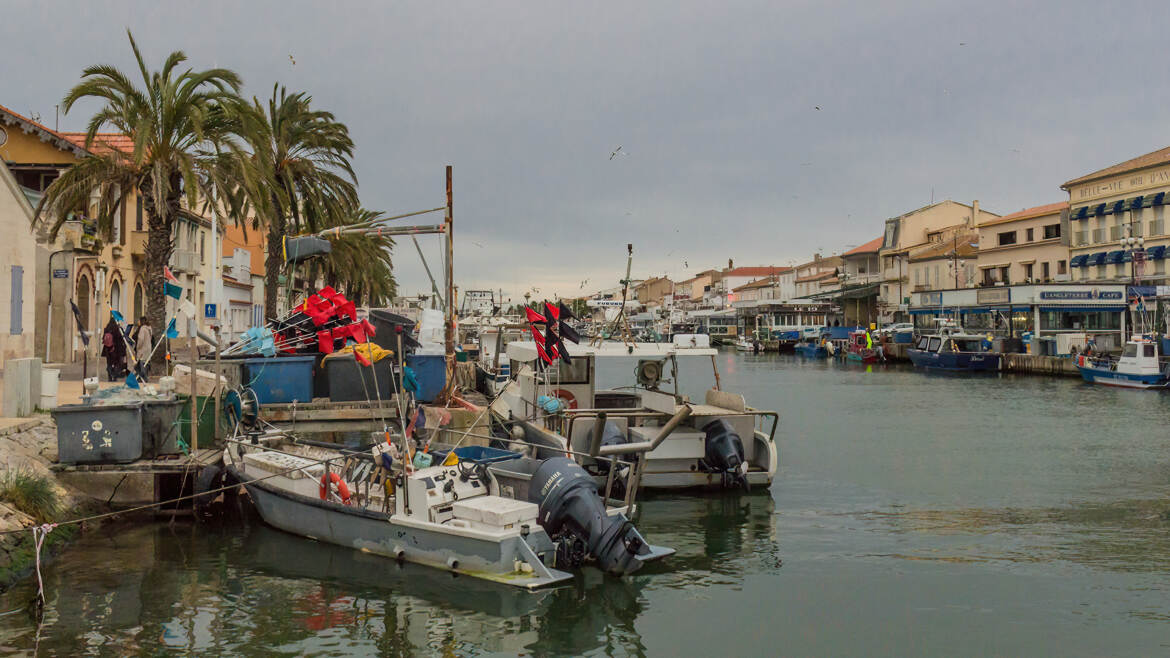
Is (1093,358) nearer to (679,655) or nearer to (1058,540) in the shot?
(1058,540)

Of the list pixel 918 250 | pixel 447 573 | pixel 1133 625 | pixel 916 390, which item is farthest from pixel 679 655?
pixel 918 250

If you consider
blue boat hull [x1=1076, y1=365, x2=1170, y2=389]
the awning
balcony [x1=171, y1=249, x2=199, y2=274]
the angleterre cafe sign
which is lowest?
blue boat hull [x1=1076, y1=365, x2=1170, y2=389]

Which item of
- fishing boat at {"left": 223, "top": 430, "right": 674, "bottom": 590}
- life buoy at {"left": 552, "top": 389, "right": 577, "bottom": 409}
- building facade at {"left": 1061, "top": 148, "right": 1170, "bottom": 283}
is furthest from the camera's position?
building facade at {"left": 1061, "top": 148, "right": 1170, "bottom": 283}

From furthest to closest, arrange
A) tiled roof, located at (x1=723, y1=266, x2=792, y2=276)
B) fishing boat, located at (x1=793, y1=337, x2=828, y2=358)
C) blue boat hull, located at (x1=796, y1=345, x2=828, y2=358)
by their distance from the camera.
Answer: tiled roof, located at (x1=723, y1=266, x2=792, y2=276), fishing boat, located at (x1=793, y1=337, x2=828, y2=358), blue boat hull, located at (x1=796, y1=345, x2=828, y2=358)

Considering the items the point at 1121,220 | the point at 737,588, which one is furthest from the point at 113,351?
the point at 1121,220

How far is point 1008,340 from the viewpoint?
207 ft

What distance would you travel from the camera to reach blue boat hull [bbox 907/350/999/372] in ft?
200

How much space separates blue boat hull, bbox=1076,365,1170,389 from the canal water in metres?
28.8

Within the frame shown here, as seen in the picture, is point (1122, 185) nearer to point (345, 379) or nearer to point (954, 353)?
point (954, 353)

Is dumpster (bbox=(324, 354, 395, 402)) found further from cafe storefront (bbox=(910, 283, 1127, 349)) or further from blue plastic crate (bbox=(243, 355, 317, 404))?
cafe storefront (bbox=(910, 283, 1127, 349))

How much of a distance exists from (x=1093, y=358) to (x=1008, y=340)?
1158cm

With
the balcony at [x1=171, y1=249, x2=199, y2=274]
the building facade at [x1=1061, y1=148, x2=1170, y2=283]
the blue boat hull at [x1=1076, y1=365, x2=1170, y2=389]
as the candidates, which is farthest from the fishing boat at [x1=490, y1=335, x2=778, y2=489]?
the building facade at [x1=1061, y1=148, x2=1170, y2=283]

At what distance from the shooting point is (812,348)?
94.9m

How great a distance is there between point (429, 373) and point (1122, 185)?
193 feet
